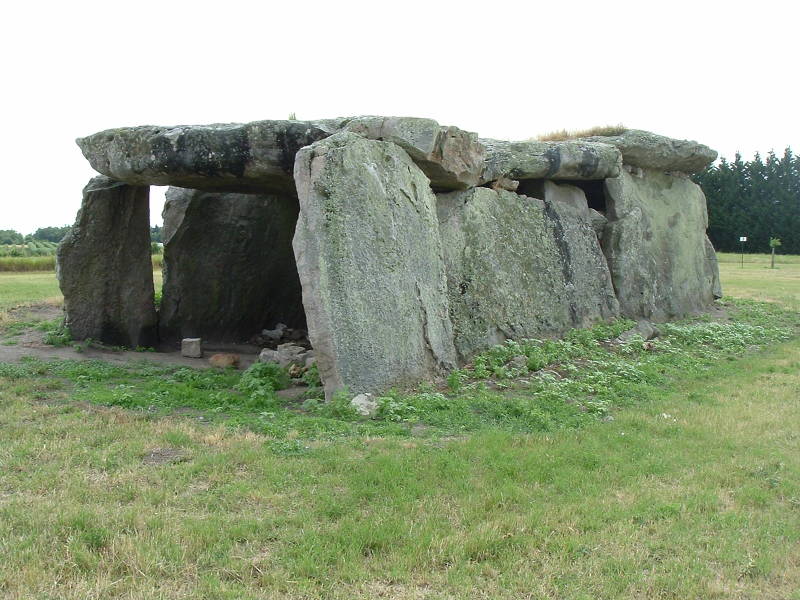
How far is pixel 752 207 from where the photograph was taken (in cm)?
4900

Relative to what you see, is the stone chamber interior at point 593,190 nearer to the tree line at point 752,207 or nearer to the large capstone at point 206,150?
the large capstone at point 206,150

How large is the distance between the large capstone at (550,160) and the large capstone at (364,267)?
9.07 feet

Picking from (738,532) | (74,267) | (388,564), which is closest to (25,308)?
(74,267)

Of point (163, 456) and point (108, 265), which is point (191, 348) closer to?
point (108, 265)

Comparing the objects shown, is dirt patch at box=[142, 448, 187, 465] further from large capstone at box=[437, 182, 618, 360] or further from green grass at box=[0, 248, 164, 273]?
green grass at box=[0, 248, 164, 273]

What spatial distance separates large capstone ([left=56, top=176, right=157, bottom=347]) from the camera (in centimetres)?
1132

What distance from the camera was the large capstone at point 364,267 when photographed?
24.6 feet

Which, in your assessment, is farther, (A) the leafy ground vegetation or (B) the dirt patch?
(B) the dirt patch

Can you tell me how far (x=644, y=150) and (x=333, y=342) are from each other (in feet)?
30.2

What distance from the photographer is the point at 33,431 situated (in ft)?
21.6

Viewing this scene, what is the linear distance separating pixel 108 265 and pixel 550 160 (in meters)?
7.32

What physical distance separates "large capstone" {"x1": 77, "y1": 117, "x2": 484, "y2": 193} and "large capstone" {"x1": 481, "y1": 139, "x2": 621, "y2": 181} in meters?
1.01

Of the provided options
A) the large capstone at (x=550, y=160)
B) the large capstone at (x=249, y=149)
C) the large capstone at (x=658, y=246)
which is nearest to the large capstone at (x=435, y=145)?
the large capstone at (x=249, y=149)

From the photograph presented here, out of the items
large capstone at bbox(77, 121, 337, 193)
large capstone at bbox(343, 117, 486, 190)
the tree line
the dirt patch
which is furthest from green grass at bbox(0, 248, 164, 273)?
the tree line
